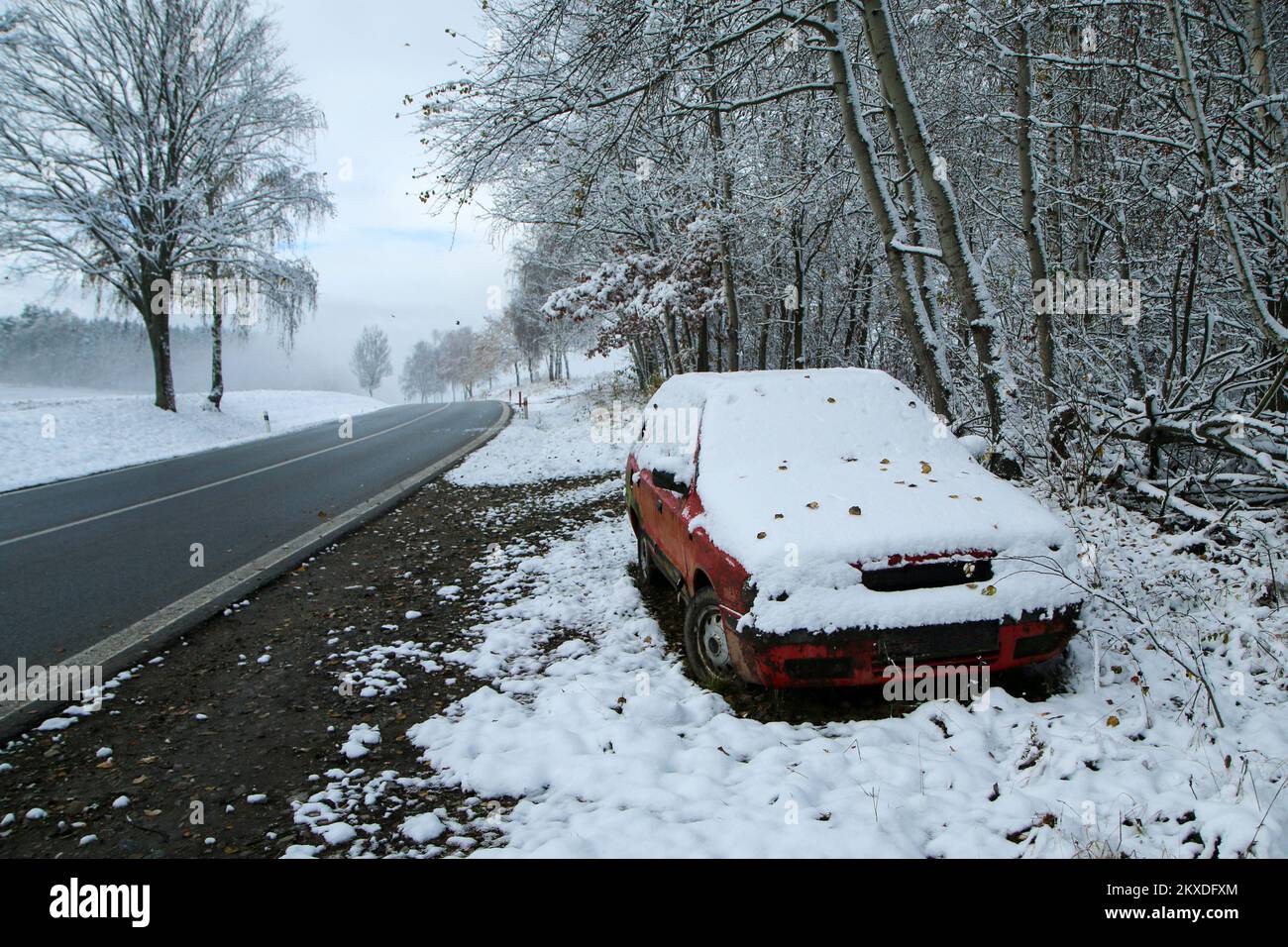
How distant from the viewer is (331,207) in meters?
22.8

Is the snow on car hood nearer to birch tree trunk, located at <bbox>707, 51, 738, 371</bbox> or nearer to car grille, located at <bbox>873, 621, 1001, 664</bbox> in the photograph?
car grille, located at <bbox>873, 621, 1001, 664</bbox>

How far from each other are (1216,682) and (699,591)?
107 inches

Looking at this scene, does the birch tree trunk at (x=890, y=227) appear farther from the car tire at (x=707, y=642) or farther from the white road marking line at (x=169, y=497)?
the white road marking line at (x=169, y=497)

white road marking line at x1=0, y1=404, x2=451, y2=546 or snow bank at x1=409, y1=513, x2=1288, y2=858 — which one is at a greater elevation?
white road marking line at x1=0, y1=404, x2=451, y2=546

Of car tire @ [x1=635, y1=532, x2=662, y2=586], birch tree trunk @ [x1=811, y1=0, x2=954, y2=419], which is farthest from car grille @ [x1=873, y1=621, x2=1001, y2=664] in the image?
birch tree trunk @ [x1=811, y1=0, x2=954, y2=419]

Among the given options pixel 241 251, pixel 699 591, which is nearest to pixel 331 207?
pixel 241 251

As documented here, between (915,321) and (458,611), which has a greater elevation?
(915,321)

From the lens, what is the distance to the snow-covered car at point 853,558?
3.28 meters

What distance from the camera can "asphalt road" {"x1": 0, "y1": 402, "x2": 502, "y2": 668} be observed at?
551cm

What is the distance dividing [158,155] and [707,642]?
921 inches

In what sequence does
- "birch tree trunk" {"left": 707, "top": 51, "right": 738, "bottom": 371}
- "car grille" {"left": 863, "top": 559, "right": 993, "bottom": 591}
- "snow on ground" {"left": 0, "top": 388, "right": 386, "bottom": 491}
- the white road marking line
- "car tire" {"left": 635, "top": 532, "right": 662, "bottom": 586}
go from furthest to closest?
"snow on ground" {"left": 0, "top": 388, "right": 386, "bottom": 491}, "birch tree trunk" {"left": 707, "top": 51, "right": 738, "bottom": 371}, the white road marking line, "car tire" {"left": 635, "top": 532, "right": 662, "bottom": 586}, "car grille" {"left": 863, "top": 559, "right": 993, "bottom": 591}

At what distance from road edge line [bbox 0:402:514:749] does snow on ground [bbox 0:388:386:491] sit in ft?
29.7

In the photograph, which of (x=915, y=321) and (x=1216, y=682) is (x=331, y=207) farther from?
(x=1216, y=682)
